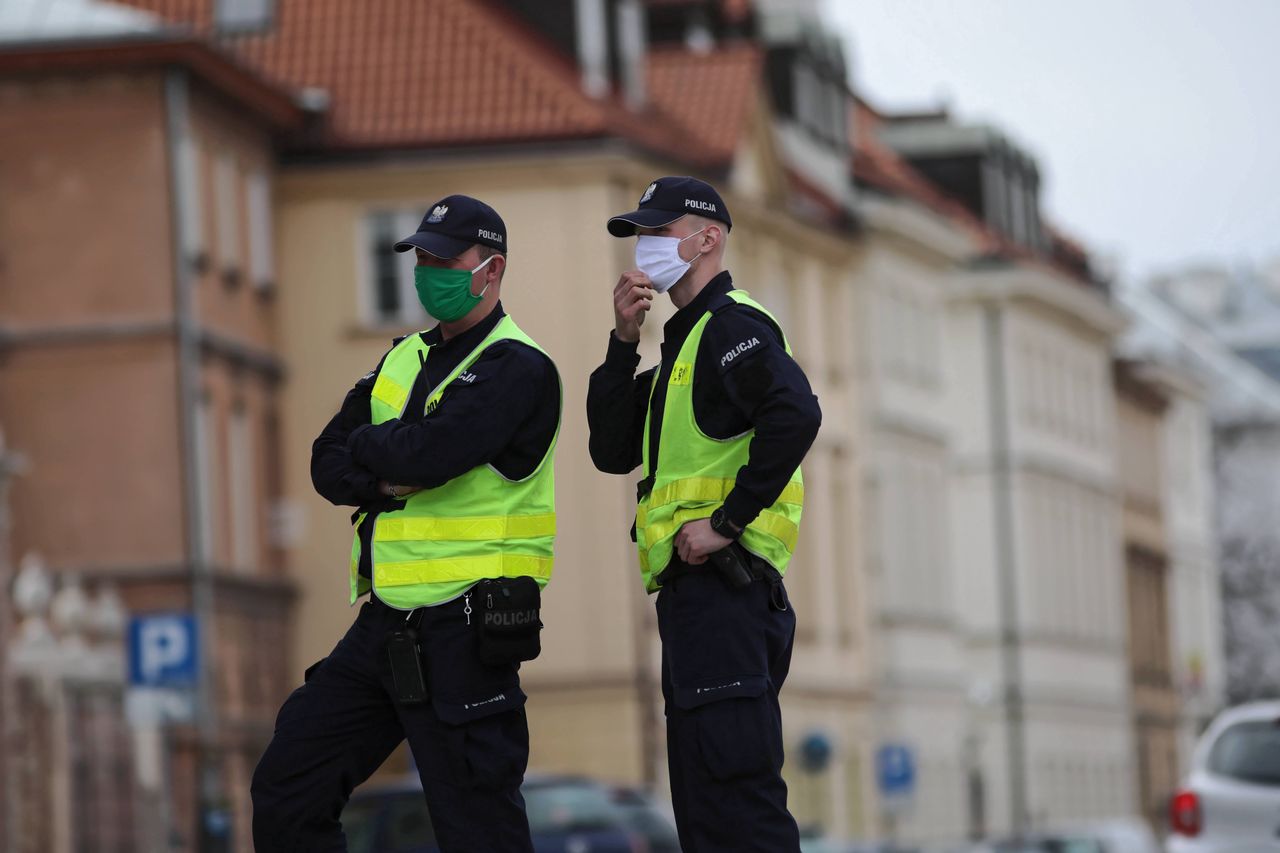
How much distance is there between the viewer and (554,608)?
159 feet

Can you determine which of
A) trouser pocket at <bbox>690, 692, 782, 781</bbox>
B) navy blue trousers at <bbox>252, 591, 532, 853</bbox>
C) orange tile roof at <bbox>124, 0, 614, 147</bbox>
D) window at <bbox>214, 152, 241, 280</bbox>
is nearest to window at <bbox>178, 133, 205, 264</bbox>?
window at <bbox>214, 152, 241, 280</bbox>

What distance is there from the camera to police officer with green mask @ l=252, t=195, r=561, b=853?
9484 millimetres

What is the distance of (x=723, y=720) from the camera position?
9266 millimetres

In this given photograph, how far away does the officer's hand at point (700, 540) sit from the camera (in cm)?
934

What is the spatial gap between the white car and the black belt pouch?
380 inches

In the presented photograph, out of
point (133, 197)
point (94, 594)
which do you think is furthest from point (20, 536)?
point (133, 197)

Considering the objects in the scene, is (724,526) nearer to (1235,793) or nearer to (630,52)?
(1235,793)

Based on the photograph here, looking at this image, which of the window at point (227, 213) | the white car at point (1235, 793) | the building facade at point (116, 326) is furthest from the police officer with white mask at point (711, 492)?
the window at point (227, 213)

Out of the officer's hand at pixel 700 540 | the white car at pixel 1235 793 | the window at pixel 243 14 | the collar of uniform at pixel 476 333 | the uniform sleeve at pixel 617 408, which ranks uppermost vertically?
the window at pixel 243 14

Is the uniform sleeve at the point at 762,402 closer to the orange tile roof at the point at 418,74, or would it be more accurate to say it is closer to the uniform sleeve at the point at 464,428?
the uniform sleeve at the point at 464,428

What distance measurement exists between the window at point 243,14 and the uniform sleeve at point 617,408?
40.6 m

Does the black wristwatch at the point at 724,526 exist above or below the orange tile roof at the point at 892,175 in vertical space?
below

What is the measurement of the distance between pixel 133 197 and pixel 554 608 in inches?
345

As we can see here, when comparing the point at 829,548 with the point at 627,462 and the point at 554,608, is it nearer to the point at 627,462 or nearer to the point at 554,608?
the point at 554,608
